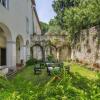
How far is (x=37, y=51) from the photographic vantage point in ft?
106

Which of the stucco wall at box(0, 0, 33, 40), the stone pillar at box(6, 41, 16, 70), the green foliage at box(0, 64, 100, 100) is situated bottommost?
the green foliage at box(0, 64, 100, 100)

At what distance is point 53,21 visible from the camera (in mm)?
38312

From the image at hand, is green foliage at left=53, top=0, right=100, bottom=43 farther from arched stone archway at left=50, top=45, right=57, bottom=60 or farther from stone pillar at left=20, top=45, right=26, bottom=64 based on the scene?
stone pillar at left=20, top=45, right=26, bottom=64

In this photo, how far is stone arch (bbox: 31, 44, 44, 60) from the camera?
3222cm

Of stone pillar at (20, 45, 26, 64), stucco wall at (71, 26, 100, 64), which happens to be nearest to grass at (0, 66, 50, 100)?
stucco wall at (71, 26, 100, 64)

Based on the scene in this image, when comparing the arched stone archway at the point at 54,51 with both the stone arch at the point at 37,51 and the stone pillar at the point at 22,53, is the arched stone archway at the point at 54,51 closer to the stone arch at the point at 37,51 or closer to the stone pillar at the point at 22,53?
the stone arch at the point at 37,51

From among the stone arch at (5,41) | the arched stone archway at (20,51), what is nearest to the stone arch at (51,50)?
the arched stone archway at (20,51)

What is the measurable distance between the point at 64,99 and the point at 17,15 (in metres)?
20.7

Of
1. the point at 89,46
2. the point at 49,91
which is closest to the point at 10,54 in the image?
the point at 89,46

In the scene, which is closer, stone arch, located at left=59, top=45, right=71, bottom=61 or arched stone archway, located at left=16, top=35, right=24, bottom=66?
arched stone archway, located at left=16, top=35, right=24, bottom=66

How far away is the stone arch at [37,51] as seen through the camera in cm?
3222

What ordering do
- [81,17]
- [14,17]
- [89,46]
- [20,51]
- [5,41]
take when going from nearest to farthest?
[14,17], [5,41], [89,46], [81,17], [20,51]

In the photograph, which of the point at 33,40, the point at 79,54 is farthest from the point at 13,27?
the point at 33,40

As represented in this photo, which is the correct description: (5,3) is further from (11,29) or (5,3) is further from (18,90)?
(18,90)
